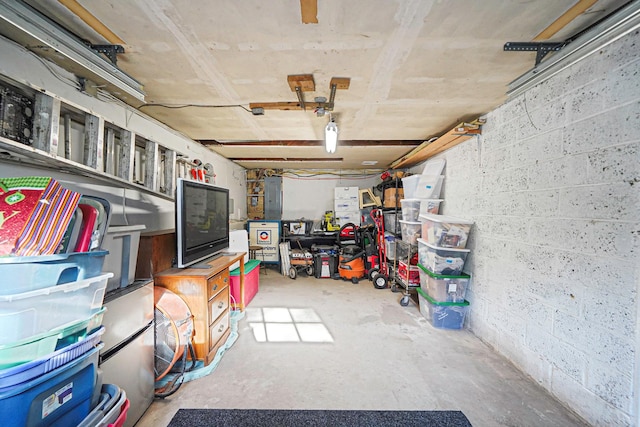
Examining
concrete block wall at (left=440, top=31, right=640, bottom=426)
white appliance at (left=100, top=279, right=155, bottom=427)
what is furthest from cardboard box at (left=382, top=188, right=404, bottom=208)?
white appliance at (left=100, top=279, right=155, bottom=427)

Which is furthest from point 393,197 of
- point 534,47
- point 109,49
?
point 109,49

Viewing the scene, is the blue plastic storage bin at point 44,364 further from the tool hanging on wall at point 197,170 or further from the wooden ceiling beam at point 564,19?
the wooden ceiling beam at point 564,19

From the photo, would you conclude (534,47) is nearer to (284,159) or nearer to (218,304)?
(218,304)

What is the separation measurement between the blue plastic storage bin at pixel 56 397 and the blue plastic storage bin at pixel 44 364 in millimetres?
14

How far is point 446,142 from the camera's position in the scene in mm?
2875

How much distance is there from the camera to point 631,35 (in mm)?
1268

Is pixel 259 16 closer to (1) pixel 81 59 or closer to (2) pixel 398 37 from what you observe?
(2) pixel 398 37

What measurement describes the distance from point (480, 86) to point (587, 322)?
1.76 metres

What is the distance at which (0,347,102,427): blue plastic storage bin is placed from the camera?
727mm

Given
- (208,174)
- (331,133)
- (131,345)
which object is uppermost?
(331,133)

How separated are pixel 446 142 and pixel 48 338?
3459 mm

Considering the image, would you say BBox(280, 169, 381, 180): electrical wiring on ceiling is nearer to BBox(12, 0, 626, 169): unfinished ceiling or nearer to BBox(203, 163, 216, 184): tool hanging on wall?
BBox(203, 163, 216, 184): tool hanging on wall

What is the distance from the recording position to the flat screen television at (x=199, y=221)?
194 cm

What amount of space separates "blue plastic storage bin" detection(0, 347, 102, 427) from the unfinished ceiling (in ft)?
5.23
